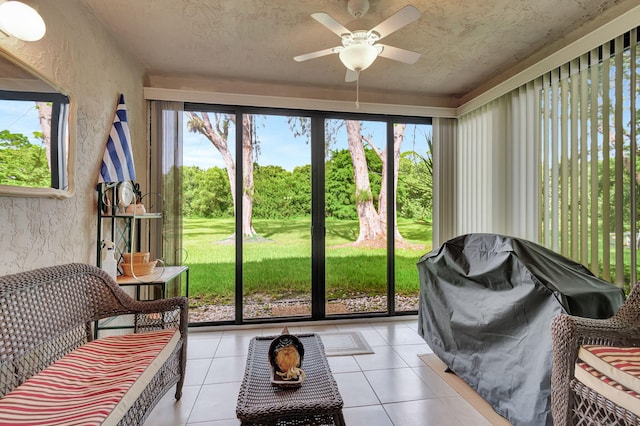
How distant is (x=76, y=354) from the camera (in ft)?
5.53

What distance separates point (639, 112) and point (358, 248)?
8.40 ft

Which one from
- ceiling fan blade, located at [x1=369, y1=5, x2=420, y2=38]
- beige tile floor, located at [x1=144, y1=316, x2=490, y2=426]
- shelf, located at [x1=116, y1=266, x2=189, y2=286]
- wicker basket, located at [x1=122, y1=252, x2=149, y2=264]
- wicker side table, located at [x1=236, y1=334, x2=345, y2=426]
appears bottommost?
beige tile floor, located at [x1=144, y1=316, x2=490, y2=426]

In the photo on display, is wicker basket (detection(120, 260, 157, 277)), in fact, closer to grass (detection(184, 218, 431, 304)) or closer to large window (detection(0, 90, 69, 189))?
grass (detection(184, 218, 431, 304))

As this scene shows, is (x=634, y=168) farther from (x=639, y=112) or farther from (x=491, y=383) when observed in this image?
(x=491, y=383)

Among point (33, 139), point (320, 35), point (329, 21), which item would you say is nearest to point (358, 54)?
point (329, 21)

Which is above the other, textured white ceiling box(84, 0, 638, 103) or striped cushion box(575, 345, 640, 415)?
textured white ceiling box(84, 0, 638, 103)

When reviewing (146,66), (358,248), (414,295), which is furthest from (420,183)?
(146,66)

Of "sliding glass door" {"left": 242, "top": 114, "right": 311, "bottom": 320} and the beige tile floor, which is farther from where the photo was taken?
"sliding glass door" {"left": 242, "top": 114, "right": 311, "bottom": 320}

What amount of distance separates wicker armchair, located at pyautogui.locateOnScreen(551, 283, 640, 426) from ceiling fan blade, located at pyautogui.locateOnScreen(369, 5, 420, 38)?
1.70 metres

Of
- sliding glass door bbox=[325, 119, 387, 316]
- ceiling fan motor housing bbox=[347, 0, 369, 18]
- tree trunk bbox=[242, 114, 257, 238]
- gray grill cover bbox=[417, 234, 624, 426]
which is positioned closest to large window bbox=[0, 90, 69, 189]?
tree trunk bbox=[242, 114, 257, 238]

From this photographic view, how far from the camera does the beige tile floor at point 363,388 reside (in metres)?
1.88

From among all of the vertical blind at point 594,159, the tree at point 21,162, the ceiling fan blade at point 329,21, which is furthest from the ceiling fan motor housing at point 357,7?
the tree at point 21,162

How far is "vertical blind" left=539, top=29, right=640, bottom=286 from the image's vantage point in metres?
2.05

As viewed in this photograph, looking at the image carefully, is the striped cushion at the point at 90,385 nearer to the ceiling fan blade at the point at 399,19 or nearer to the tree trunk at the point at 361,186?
the ceiling fan blade at the point at 399,19
